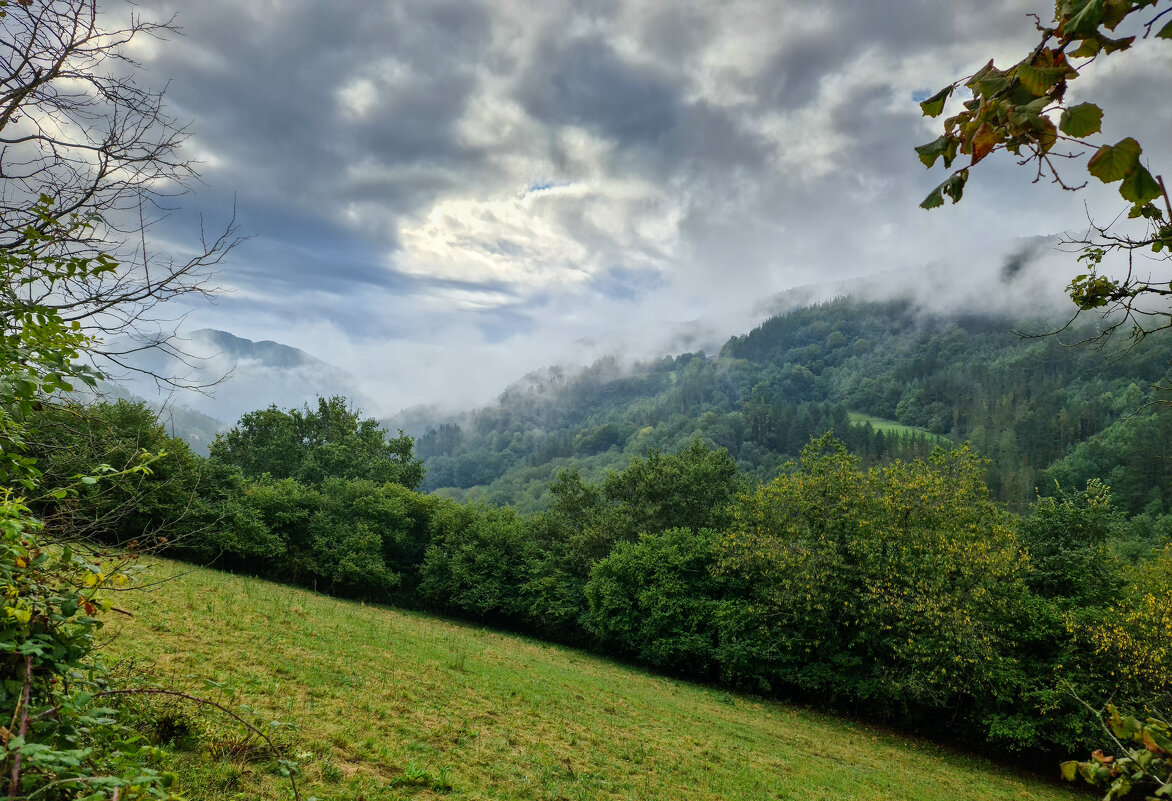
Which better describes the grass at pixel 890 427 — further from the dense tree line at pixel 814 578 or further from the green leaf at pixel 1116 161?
the green leaf at pixel 1116 161

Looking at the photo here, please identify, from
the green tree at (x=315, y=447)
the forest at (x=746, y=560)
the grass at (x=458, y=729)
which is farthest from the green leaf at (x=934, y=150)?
the green tree at (x=315, y=447)

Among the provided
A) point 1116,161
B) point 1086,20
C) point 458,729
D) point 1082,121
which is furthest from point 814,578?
point 1086,20

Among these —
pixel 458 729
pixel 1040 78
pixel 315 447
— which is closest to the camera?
pixel 1040 78

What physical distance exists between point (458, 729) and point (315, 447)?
41.8 m

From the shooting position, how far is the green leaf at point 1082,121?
1.93m

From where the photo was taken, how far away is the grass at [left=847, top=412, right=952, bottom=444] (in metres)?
124

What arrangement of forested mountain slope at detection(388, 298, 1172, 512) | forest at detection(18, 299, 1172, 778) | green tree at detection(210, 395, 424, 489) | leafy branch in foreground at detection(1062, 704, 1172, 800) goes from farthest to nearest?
forested mountain slope at detection(388, 298, 1172, 512) < green tree at detection(210, 395, 424, 489) < forest at detection(18, 299, 1172, 778) < leafy branch in foreground at detection(1062, 704, 1172, 800)

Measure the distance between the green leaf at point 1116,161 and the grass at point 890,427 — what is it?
133m

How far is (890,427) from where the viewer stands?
470 ft

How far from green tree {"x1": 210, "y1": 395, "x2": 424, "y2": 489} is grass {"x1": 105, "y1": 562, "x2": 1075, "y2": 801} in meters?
25.2

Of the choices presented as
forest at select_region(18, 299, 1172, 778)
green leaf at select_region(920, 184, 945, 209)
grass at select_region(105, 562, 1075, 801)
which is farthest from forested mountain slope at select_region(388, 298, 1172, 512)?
green leaf at select_region(920, 184, 945, 209)

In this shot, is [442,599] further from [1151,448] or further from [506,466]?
[506,466]

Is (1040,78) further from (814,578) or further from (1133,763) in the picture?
(814,578)

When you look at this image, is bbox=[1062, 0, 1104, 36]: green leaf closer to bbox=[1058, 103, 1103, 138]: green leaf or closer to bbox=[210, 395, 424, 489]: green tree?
bbox=[1058, 103, 1103, 138]: green leaf
